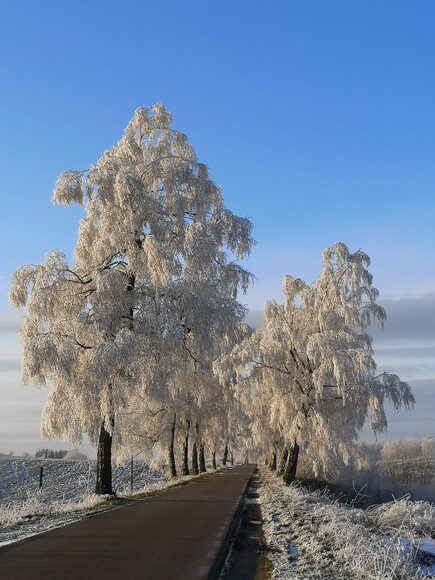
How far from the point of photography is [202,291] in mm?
16969

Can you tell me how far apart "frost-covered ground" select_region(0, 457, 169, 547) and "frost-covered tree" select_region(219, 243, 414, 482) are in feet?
21.0

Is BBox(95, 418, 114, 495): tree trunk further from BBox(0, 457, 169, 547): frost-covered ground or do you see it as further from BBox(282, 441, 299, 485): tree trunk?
BBox(282, 441, 299, 485): tree trunk

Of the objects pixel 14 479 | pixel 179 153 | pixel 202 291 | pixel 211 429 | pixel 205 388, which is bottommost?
pixel 14 479

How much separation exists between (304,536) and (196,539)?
1765 mm

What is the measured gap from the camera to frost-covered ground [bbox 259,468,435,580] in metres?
6.86

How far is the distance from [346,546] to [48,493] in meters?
25.7

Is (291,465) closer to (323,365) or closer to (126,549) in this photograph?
(323,365)

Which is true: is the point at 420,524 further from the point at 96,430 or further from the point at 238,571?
the point at 96,430

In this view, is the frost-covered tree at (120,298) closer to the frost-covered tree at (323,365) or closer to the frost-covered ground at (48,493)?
the frost-covered ground at (48,493)

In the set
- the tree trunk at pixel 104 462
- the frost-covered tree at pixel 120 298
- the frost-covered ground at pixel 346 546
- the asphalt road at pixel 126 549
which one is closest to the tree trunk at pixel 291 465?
the frost-covered tree at pixel 120 298

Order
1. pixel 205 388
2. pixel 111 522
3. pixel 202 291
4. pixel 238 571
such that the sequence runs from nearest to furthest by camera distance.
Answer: pixel 238 571 → pixel 111 522 → pixel 202 291 → pixel 205 388

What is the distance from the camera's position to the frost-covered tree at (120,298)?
15.6 m

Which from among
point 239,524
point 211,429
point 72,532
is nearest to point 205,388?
point 211,429

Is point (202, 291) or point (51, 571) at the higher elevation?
point (202, 291)
